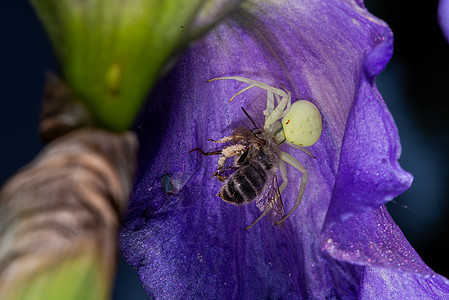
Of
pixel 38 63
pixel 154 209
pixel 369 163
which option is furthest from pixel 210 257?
pixel 38 63

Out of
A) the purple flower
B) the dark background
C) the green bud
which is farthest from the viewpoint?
the dark background

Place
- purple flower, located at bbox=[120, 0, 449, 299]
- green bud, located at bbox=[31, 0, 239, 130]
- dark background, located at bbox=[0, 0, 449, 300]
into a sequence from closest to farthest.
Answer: green bud, located at bbox=[31, 0, 239, 130]
purple flower, located at bbox=[120, 0, 449, 299]
dark background, located at bbox=[0, 0, 449, 300]

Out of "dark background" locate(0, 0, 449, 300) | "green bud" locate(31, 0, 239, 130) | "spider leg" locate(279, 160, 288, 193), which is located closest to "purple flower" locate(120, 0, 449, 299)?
"spider leg" locate(279, 160, 288, 193)

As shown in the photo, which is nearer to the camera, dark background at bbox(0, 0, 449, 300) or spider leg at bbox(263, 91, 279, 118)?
spider leg at bbox(263, 91, 279, 118)

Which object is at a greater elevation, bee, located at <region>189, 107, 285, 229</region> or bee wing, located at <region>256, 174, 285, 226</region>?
bee, located at <region>189, 107, 285, 229</region>

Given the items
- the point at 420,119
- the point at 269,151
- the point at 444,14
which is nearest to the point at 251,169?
the point at 269,151

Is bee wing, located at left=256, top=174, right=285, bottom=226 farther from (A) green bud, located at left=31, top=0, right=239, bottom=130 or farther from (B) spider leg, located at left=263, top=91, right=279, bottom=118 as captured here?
(A) green bud, located at left=31, top=0, right=239, bottom=130

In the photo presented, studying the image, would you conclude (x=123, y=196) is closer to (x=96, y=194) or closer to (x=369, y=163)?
(x=96, y=194)
